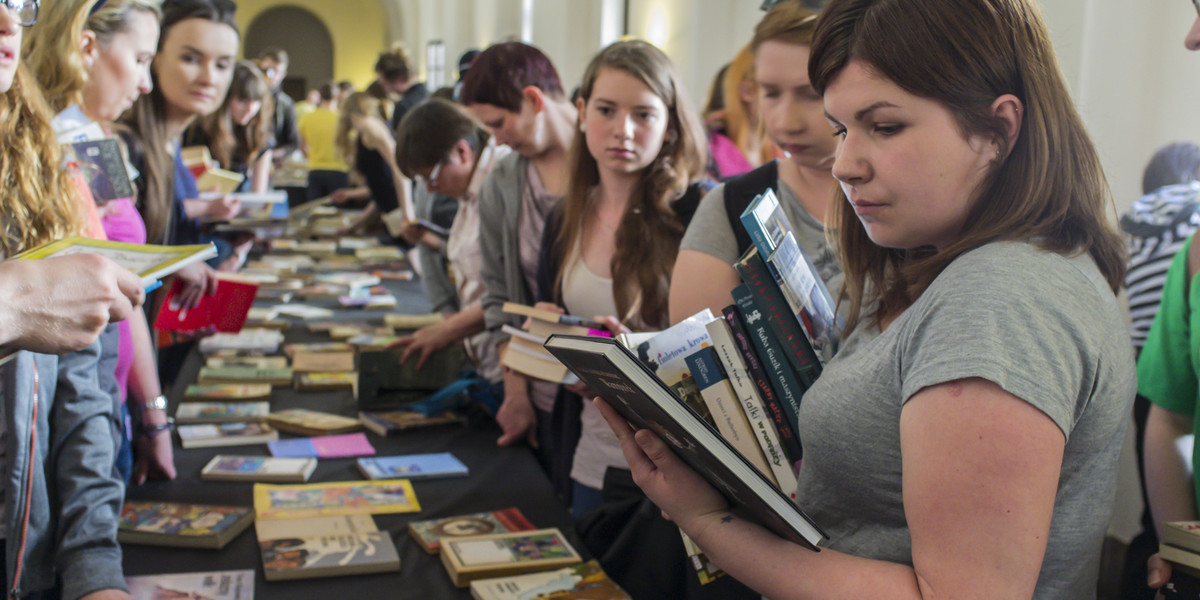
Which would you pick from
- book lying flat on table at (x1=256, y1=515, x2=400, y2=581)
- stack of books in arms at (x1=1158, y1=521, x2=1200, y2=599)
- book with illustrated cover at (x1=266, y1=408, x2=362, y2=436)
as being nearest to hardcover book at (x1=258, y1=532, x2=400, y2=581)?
book lying flat on table at (x1=256, y1=515, x2=400, y2=581)

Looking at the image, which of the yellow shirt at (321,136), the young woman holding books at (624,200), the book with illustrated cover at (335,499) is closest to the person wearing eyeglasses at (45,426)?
the book with illustrated cover at (335,499)

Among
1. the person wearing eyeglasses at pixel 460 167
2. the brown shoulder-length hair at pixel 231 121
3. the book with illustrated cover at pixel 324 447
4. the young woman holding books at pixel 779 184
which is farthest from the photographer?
the brown shoulder-length hair at pixel 231 121

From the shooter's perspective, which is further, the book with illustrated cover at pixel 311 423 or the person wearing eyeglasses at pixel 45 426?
the book with illustrated cover at pixel 311 423

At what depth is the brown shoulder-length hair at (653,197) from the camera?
1962 mm

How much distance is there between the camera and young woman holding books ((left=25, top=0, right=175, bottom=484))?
1714mm

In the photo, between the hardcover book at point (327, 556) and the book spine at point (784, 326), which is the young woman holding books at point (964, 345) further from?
the hardcover book at point (327, 556)

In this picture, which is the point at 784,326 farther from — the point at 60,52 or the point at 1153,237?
the point at 1153,237

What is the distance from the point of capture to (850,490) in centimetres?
96

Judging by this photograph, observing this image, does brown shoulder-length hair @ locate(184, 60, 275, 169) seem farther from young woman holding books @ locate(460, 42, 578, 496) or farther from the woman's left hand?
the woman's left hand

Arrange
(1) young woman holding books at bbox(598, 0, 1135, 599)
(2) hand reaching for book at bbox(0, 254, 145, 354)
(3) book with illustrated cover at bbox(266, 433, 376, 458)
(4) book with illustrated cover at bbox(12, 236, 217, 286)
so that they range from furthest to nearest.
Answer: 1. (3) book with illustrated cover at bbox(266, 433, 376, 458)
2. (4) book with illustrated cover at bbox(12, 236, 217, 286)
3. (2) hand reaching for book at bbox(0, 254, 145, 354)
4. (1) young woman holding books at bbox(598, 0, 1135, 599)

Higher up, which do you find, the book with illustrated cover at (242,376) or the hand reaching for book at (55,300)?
the hand reaching for book at (55,300)

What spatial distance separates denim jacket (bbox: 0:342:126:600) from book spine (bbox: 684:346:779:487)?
2.94 feet

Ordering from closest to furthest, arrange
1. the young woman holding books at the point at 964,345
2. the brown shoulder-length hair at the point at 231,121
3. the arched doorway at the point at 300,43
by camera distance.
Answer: the young woman holding books at the point at 964,345
the brown shoulder-length hair at the point at 231,121
the arched doorway at the point at 300,43

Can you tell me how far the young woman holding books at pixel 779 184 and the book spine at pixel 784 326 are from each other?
15.6 inches
